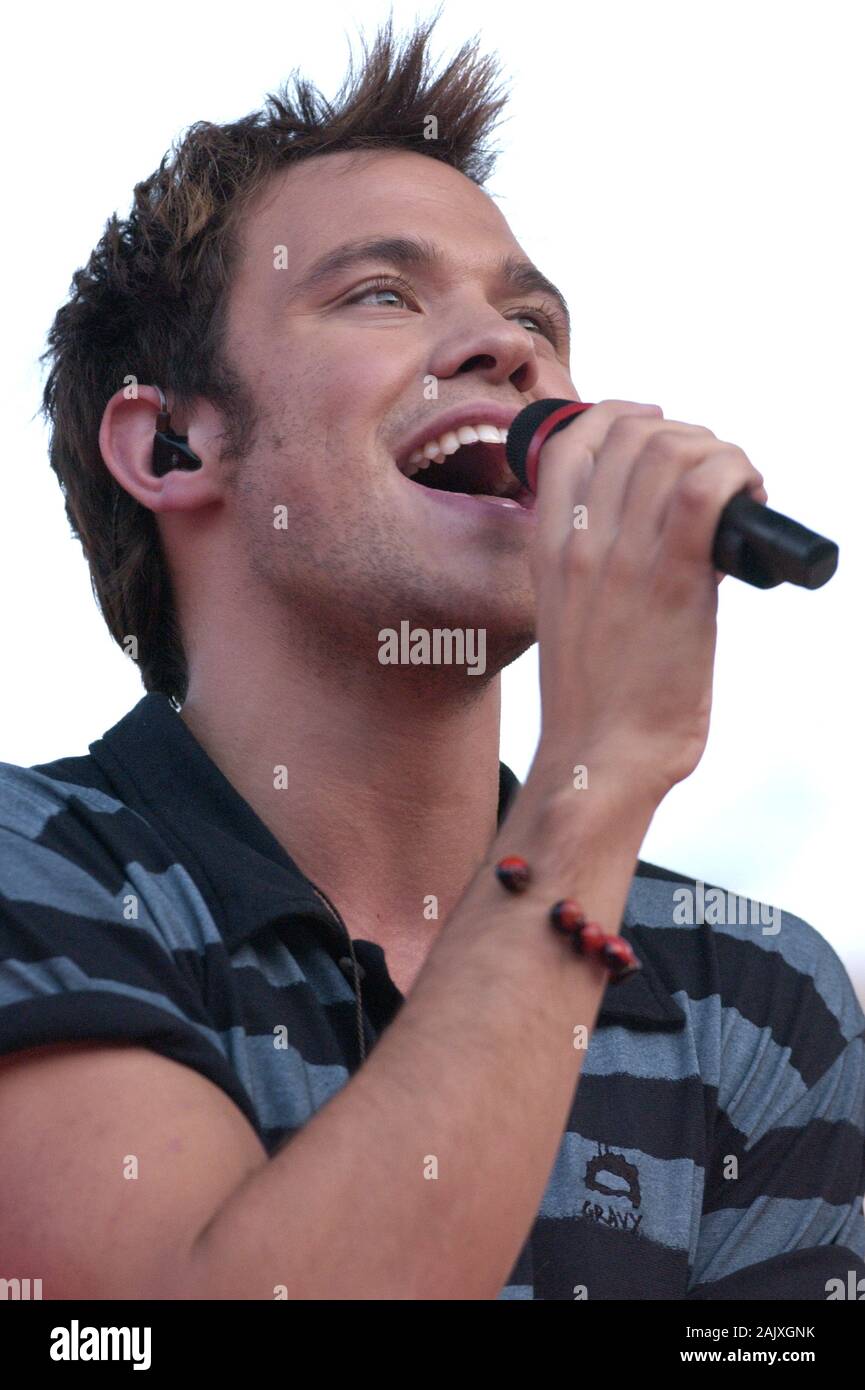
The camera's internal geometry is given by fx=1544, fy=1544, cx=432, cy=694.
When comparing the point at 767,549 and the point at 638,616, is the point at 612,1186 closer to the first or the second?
the point at 638,616

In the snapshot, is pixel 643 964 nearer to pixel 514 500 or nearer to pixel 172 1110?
pixel 514 500

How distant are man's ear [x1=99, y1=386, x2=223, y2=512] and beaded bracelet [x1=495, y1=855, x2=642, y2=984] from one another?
1.25m

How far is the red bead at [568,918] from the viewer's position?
4.49 ft

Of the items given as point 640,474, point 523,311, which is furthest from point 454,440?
point 640,474

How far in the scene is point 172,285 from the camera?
2701 mm

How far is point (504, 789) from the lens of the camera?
243 cm

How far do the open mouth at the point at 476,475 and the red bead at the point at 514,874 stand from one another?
2.97 ft

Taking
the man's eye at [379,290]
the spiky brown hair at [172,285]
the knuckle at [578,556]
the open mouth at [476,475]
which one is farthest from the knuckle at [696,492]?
the spiky brown hair at [172,285]

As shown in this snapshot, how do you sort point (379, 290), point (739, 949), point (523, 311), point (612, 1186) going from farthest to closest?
point (523, 311), point (379, 290), point (739, 949), point (612, 1186)

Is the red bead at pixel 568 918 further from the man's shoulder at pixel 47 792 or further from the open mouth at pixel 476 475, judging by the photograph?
the open mouth at pixel 476 475

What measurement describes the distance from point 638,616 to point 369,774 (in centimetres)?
85

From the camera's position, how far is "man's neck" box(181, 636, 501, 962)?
2186 millimetres

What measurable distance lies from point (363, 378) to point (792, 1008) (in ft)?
3.63

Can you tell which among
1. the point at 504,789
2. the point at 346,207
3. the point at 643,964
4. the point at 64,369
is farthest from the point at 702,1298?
the point at 64,369
